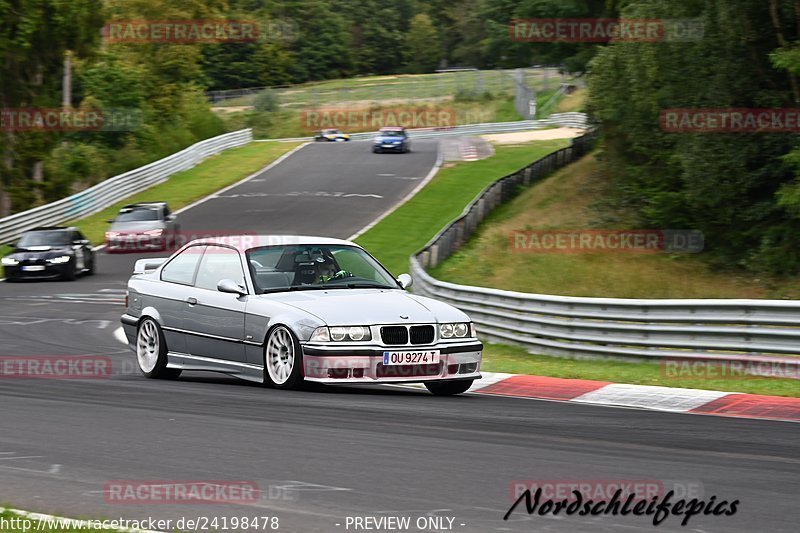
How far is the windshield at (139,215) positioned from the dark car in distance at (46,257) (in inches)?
184

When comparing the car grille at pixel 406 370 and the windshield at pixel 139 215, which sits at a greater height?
the car grille at pixel 406 370

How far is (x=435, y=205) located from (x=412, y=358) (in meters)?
33.2

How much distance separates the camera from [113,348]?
1653 cm

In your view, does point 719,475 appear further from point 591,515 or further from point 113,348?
point 113,348

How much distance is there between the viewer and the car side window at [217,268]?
11.6 metres

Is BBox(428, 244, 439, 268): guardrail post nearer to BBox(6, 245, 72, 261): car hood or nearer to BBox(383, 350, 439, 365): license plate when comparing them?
BBox(6, 245, 72, 261): car hood

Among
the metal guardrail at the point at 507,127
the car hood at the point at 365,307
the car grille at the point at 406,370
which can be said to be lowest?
the car grille at the point at 406,370

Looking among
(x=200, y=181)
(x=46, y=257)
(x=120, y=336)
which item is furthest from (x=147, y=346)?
(x=200, y=181)

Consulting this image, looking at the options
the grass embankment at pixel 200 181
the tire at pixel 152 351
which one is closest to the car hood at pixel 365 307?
the tire at pixel 152 351

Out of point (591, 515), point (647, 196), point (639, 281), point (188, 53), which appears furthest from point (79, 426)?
point (188, 53)

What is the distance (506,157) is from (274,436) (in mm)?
51382

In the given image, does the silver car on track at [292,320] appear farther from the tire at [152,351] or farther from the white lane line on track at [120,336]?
the white lane line on track at [120,336]

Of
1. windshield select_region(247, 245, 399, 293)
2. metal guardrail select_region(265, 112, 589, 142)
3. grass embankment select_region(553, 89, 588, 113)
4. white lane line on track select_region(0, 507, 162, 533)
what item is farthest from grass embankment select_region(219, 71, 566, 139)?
white lane line on track select_region(0, 507, 162, 533)

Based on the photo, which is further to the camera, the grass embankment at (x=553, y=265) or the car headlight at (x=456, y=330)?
the grass embankment at (x=553, y=265)
